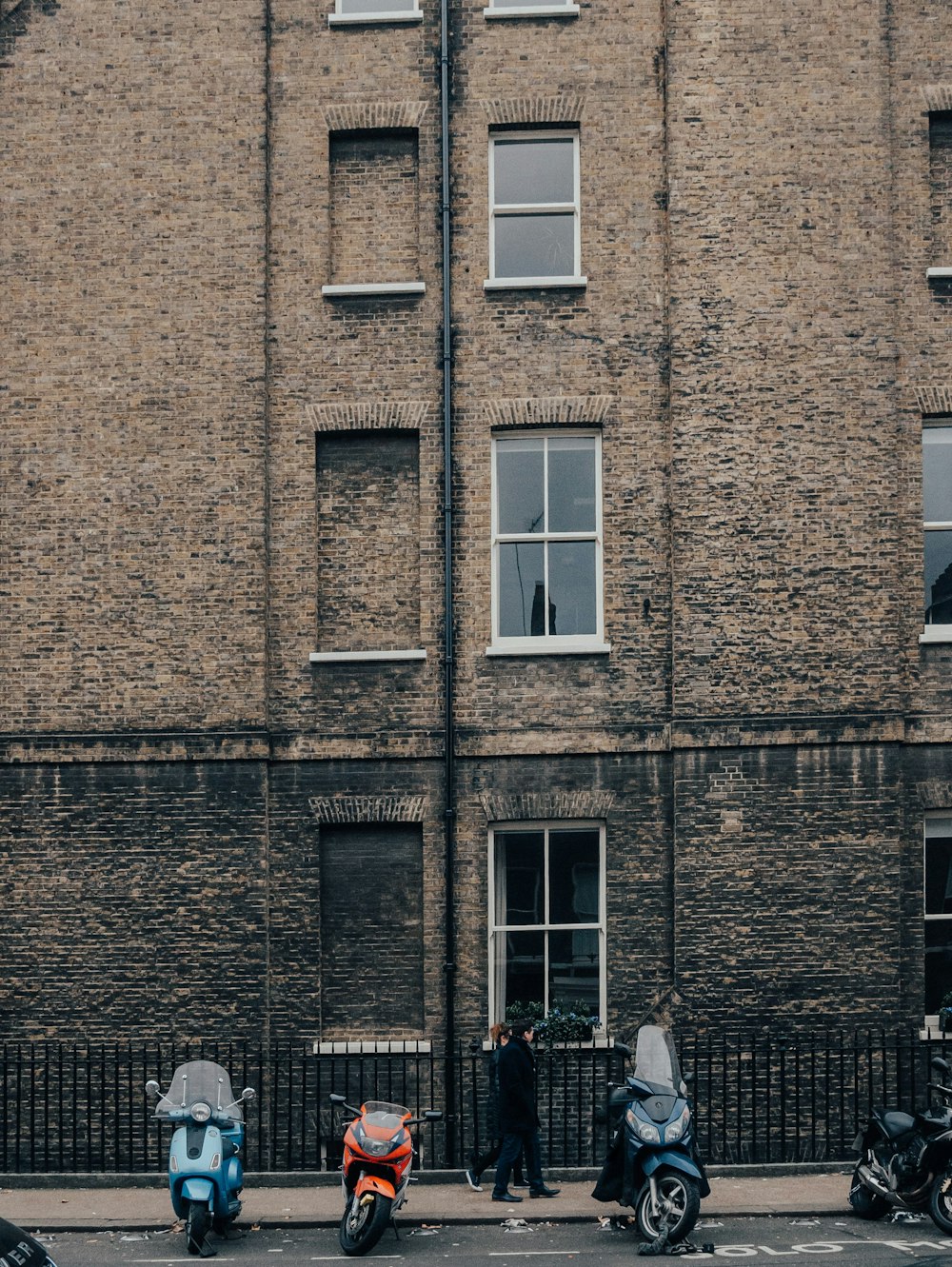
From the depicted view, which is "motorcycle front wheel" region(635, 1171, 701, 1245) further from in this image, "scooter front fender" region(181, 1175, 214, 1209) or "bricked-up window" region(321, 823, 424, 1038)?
"bricked-up window" region(321, 823, 424, 1038)

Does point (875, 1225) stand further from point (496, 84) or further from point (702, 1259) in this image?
point (496, 84)

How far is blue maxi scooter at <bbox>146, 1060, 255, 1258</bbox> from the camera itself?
507 inches

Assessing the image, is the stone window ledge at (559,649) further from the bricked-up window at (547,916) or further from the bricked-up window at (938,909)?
the bricked-up window at (938,909)

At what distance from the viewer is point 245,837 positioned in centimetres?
1745

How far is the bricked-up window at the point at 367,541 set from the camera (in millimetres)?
18000

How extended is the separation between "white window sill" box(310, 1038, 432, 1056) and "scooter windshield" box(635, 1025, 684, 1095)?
4181mm

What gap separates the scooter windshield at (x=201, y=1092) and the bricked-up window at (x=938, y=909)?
7.92m

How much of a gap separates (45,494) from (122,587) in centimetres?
137

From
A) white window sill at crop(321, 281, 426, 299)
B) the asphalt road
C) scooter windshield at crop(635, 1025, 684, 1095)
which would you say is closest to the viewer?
the asphalt road

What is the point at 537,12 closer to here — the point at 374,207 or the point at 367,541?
the point at 374,207

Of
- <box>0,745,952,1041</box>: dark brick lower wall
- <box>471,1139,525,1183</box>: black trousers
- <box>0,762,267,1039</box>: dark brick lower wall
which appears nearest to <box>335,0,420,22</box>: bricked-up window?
<box>0,745,952,1041</box>: dark brick lower wall

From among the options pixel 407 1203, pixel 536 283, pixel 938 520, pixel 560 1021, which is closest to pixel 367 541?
pixel 536 283

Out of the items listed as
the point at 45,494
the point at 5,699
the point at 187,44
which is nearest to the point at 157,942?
the point at 5,699

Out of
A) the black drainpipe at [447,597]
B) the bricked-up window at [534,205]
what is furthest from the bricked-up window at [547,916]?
the bricked-up window at [534,205]
